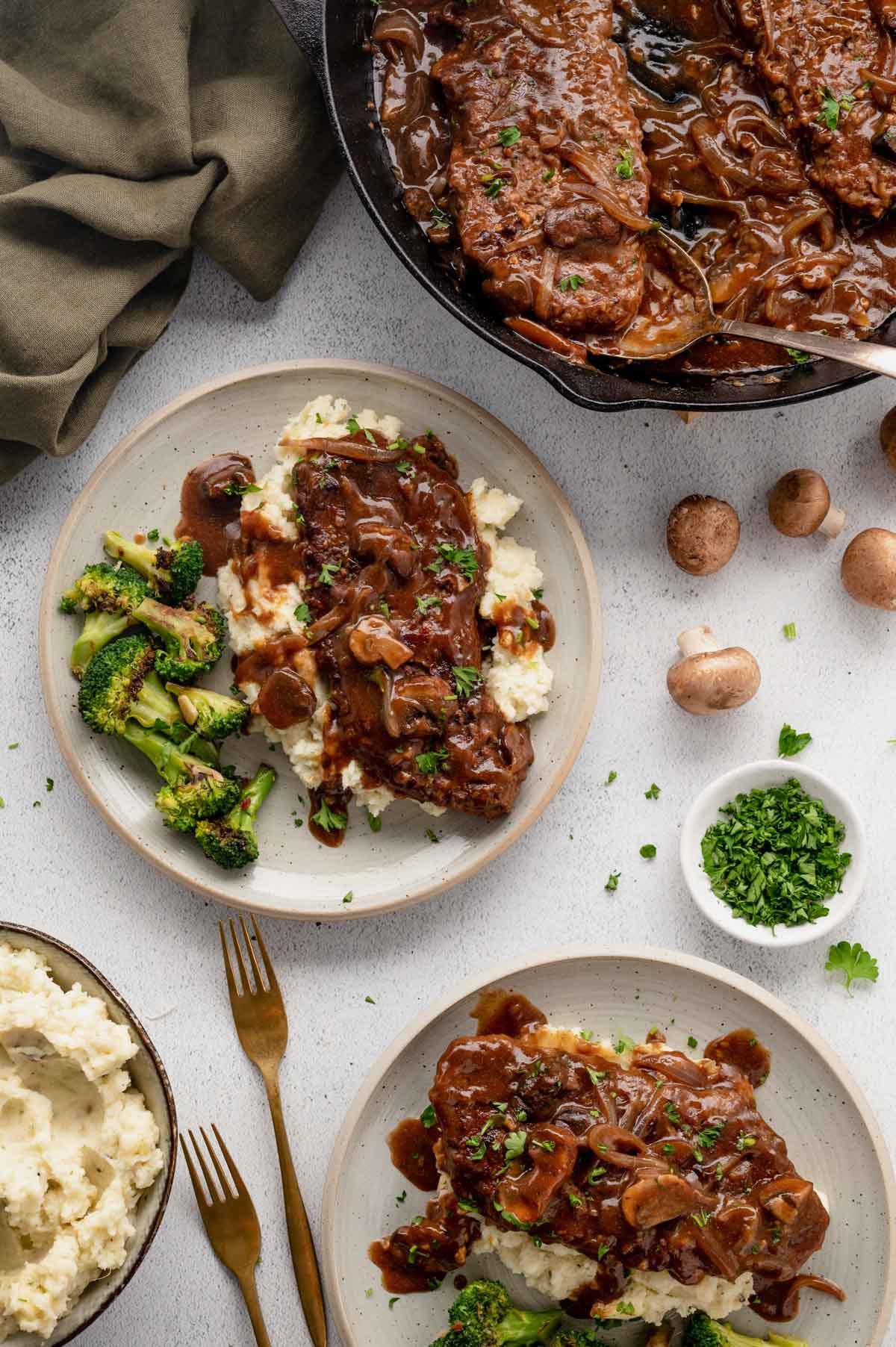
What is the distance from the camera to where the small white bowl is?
518cm

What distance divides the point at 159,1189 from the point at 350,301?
377 centimetres

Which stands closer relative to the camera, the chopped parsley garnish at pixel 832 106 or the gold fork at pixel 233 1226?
the chopped parsley garnish at pixel 832 106

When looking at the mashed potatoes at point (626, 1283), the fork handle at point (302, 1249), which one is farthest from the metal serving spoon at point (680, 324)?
the fork handle at point (302, 1249)

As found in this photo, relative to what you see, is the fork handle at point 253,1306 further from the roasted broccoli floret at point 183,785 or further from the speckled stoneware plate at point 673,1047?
the roasted broccoli floret at point 183,785

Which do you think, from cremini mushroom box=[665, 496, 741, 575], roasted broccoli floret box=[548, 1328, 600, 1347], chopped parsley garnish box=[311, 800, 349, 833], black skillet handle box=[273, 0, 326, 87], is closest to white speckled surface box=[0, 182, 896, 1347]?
cremini mushroom box=[665, 496, 741, 575]

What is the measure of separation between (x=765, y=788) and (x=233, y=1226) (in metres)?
3.01

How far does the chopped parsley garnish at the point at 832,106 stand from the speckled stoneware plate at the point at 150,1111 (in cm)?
414

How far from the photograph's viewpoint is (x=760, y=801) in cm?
530

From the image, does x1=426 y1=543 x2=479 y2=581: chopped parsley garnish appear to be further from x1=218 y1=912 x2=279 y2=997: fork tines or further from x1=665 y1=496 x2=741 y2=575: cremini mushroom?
x1=218 y1=912 x2=279 y2=997: fork tines

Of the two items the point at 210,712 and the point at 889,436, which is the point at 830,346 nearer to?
the point at 889,436

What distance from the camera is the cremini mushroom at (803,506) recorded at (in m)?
5.26

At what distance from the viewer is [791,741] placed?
543cm

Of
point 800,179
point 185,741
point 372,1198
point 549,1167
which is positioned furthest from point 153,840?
point 800,179

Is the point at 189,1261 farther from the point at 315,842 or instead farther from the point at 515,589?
the point at 515,589
